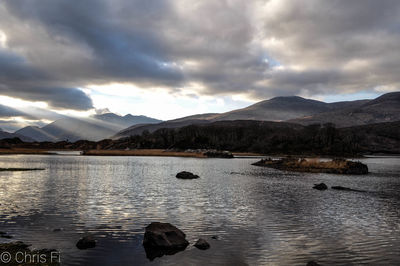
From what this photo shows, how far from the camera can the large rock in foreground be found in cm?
2400

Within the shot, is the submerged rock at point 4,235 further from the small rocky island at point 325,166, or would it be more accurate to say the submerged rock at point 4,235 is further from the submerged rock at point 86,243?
the small rocky island at point 325,166

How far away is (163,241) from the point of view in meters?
24.5

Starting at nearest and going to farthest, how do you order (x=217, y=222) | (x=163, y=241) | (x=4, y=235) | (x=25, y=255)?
(x=25, y=255)
(x=163, y=241)
(x=4, y=235)
(x=217, y=222)

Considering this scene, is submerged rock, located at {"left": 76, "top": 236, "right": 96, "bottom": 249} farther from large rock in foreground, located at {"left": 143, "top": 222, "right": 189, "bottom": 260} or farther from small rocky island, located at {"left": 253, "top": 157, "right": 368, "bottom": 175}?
small rocky island, located at {"left": 253, "top": 157, "right": 368, "bottom": 175}

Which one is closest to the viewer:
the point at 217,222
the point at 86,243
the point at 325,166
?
the point at 86,243

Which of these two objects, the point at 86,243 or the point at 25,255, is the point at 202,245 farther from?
the point at 25,255

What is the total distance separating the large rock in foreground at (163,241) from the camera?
24.0 m

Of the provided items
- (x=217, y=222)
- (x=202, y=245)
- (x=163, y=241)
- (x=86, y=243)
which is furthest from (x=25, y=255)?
(x=217, y=222)

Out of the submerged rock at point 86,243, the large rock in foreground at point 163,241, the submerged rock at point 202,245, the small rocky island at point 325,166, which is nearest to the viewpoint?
the large rock in foreground at point 163,241

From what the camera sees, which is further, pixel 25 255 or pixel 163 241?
pixel 163 241

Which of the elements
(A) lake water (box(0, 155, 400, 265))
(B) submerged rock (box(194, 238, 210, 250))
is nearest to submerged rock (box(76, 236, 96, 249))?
(A) lake water (box(0, 155, 400, 265))

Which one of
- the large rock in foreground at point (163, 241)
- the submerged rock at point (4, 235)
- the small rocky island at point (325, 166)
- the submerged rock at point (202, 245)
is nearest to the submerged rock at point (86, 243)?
the large rock in foreground at point (163, 241)

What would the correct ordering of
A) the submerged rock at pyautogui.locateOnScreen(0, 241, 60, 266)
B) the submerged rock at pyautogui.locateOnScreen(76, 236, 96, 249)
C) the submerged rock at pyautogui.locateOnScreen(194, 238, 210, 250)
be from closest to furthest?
the submerged rock at pyautogui.locateOnScreen(0, 241, 60, 266), the submerged rock at pyautogui.locateOnScreen(76, 236, 96, 249), the submerged rock at pyautogui.locateOnScreen(194, 238, 210, 250)

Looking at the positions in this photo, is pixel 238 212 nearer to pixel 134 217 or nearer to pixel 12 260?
pixel 134 217
